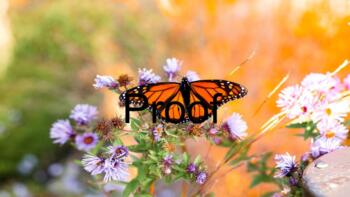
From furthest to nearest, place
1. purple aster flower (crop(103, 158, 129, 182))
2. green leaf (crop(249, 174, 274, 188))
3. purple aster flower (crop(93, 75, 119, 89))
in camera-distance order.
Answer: green leaf (crop(249, 174, 274, 188)) < purple aster flower (crop(93, 75, 119, 89)) < purple aster flower (crop(103, 158, 129, 182))

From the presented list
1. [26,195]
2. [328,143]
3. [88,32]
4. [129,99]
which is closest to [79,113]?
[129,99]

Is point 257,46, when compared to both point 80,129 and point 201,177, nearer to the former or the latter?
point 80,129

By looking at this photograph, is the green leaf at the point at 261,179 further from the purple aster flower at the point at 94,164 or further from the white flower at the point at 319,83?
the purple aster flower at the point at 94,164

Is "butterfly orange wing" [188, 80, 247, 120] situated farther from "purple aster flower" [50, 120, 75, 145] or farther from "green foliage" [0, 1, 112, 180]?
"green foliage" [0, 1, 112, 180]

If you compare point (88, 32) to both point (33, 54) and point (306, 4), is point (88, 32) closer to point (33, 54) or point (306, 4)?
point (33, 54)

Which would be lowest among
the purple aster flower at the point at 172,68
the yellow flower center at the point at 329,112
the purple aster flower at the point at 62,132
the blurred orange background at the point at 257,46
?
the yellow flower center at the point at 329,112

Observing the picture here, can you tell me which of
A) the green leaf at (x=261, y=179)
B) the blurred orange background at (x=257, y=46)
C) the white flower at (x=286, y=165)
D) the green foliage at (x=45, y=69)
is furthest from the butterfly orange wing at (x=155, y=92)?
the green foliage at (x=45, y=69)

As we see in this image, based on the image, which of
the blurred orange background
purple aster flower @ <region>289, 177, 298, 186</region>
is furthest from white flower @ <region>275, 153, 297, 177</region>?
the blurred orange background
